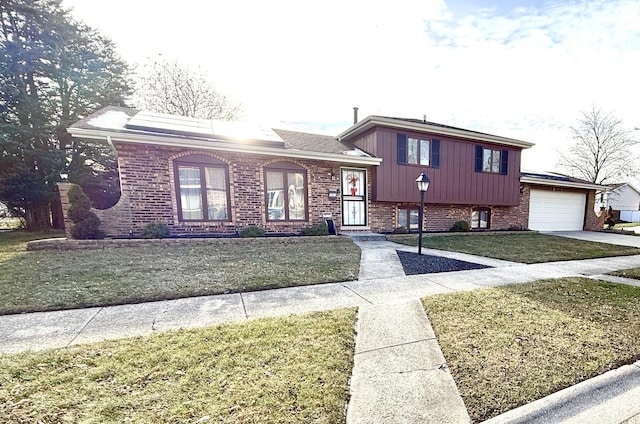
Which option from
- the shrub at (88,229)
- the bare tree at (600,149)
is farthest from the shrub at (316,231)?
the bare tree at (600,149)

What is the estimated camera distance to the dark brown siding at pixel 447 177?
9.76 m

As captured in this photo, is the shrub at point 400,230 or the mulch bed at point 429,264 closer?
the mulch bed at point 429,264

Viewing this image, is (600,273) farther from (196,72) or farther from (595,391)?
(196,72)

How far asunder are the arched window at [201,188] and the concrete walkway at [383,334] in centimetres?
479

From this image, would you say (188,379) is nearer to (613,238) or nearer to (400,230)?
(400,230)

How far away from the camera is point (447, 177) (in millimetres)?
10758

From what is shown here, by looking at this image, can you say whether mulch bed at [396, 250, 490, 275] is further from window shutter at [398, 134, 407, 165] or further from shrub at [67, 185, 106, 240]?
shrub at [67, 185, 106, 240]

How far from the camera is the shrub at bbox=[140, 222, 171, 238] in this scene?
6766mm

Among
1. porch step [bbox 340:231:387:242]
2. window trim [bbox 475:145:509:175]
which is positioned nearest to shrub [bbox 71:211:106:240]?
porch step [bbox 340:231:387:242]

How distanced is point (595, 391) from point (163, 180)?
8679mm

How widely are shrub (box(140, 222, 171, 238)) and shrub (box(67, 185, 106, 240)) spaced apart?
1.02m

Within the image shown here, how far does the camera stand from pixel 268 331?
2580 mm

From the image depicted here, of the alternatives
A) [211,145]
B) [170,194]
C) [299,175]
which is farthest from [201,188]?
[299,175]

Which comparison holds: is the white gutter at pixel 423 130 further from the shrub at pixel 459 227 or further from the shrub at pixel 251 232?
the shrub at pixel 251 232
